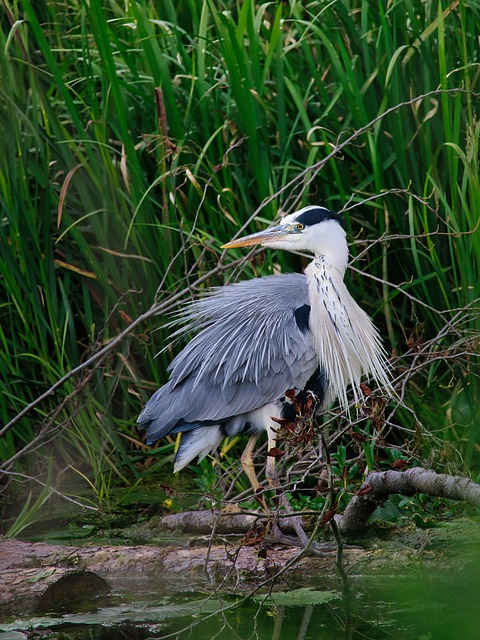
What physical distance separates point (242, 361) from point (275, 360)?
14 centimetres

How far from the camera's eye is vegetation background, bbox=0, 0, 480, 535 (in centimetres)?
417

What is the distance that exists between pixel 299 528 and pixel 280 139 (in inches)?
77.5

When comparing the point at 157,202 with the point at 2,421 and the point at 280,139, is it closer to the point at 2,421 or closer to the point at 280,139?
the point at 280,139

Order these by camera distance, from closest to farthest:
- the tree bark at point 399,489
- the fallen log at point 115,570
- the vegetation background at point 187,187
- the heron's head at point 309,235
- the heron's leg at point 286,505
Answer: the tree bark at point 399,489 < the fallen log at point 115,570 < the heron's leg at point 286,505 < the heron's head at point 309,235 < the vegetation background at point 187,187

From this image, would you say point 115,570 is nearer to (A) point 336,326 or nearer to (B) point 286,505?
(B) point 286,505

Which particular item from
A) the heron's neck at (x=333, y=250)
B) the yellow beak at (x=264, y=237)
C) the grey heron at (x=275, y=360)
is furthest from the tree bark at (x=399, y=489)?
the yellow beak at (x=264, y=237)

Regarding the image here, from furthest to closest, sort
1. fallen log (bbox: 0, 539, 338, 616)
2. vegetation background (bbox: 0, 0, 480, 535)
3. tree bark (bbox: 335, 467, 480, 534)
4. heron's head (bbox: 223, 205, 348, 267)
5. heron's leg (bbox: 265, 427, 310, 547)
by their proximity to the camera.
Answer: vegetation background (bbox: 0, 0, 480, 535)
heron's head (bbox: 223, 205, 348, 267)
heron's leg (bbox: 265, 427, 310, 547)
fallen log (bbox: 0, 539, 338, 616)
tree bark (bbox: 335, 467, 480, 534)

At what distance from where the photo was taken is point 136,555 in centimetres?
331

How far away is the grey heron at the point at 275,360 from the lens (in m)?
3.75

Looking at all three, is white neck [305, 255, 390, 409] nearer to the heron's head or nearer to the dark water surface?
the heron's head

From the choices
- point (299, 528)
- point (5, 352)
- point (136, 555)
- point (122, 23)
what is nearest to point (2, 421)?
point (5, 352)

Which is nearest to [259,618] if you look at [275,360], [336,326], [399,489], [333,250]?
[399,489]

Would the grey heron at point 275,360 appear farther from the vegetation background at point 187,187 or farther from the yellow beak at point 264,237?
the vegetation background at point 187,187

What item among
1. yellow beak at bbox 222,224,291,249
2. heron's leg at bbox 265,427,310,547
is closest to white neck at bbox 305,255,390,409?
yellow beak at bbox 222,224,291,249
